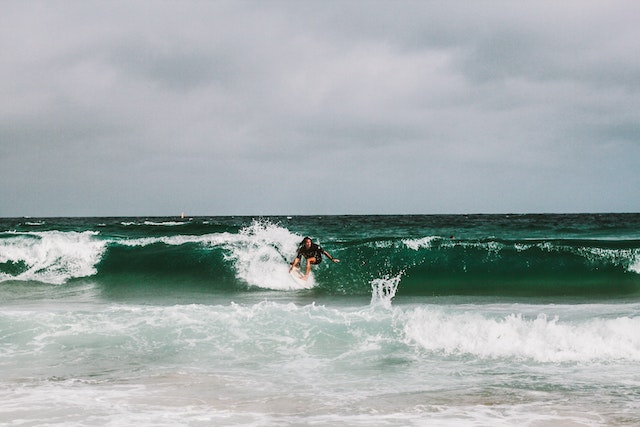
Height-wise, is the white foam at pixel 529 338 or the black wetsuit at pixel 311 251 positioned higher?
the black wetsuit at pixel 311 251

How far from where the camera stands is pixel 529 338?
9.06 metres

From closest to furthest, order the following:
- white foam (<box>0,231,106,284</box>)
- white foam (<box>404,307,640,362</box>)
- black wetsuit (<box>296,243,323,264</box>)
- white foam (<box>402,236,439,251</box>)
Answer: white foam (<box>404,307,640,362</box>), black wetsuit (<box>296,243,323,264</box>), white foam (<box>0,231,106,284</box>), white foam (<box>402,236,439,251</box>)

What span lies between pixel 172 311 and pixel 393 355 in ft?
15.7

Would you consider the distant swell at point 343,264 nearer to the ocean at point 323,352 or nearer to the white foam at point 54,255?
the white foam at point 54,255

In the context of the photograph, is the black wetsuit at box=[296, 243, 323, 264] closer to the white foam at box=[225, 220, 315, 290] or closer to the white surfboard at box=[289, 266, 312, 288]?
the white surfboard at box=[289, 266, 312, 288]

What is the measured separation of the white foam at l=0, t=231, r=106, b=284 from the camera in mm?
20703

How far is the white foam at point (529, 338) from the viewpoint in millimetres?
8617

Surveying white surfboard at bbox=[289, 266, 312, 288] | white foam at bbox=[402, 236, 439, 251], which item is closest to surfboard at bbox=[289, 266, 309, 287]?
white surfboard at bbox=[289, 266, 312, 288]

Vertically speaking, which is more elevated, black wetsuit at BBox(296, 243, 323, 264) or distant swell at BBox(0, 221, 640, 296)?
black wetsuit at BBox(296, 243, 323, 264)

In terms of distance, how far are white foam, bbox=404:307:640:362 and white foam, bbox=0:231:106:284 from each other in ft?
48.1

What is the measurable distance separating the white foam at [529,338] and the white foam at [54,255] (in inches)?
577

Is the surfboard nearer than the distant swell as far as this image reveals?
Yes

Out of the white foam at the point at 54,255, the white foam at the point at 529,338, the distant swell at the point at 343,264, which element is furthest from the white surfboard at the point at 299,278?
the white foam at the point at 529,338

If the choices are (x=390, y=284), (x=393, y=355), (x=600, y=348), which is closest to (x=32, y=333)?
(x=393, y=355)
